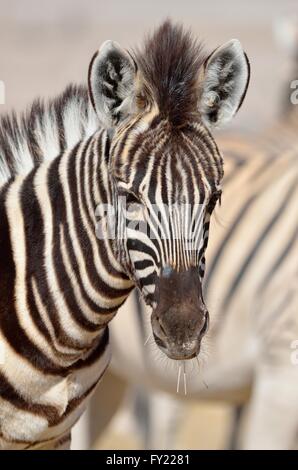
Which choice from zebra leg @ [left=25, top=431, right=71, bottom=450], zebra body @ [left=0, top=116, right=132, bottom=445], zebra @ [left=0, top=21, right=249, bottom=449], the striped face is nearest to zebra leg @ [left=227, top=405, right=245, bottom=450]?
zebra leg @ [left=25, top=431, right=71, bottom=450]

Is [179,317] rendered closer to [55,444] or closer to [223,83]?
[223,83]

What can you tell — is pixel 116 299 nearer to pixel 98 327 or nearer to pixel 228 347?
pixel 98 327

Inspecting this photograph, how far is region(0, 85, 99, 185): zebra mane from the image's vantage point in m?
3.58

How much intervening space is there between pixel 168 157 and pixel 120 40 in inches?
1073

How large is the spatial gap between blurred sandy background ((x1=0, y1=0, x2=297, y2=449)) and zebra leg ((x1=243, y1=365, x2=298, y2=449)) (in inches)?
115

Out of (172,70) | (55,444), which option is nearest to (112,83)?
(172,70)

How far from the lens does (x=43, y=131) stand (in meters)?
3.60

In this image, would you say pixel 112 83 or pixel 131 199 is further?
pixel 112 83

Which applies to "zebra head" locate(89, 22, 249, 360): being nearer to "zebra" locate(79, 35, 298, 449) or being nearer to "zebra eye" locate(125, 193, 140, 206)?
"zebra eye" locate(125, 193, 140, 206)

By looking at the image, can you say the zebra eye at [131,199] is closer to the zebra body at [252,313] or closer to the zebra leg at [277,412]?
the zebra body at [252,313]

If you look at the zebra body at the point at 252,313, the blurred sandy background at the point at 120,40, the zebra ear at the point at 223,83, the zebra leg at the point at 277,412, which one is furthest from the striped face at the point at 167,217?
the blurred sandy background at the point at 120,40

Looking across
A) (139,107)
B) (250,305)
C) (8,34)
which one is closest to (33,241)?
(139,107)

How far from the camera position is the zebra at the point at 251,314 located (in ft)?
20.4

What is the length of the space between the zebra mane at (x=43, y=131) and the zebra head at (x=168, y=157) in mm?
328
